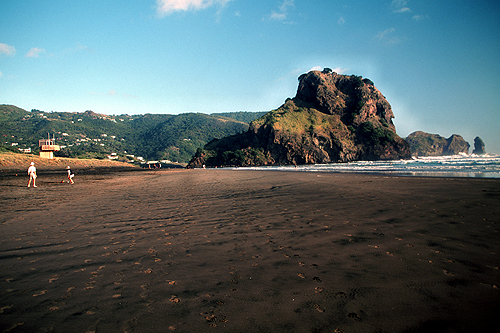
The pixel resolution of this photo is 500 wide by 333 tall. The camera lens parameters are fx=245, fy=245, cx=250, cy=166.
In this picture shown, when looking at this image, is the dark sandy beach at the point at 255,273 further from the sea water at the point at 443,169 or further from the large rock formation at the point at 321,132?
the large rock formation at the point at 321,132

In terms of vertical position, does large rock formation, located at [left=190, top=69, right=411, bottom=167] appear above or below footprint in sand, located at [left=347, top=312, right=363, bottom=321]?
above

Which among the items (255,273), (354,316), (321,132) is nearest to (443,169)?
(255,273)

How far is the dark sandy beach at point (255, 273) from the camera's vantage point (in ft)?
10.0

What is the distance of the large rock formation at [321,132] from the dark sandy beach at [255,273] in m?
120

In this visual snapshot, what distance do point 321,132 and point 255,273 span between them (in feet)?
445

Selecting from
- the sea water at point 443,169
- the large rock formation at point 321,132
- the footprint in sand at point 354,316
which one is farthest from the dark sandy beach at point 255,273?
the large rock formation at point 321,132

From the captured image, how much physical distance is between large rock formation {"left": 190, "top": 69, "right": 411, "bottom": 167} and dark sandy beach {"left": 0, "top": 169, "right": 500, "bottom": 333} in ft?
394

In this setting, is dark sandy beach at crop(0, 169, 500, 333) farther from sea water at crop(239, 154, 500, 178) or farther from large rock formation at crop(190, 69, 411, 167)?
large rock formation at crop(190, 69, 411, 167)

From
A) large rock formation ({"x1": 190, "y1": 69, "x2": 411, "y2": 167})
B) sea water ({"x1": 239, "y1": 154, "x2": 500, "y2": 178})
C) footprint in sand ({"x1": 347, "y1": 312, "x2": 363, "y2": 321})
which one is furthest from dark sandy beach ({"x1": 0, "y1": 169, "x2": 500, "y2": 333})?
large rock formation ({"x1": 190, "y1": 69, "x2": 411, "y2": 167})

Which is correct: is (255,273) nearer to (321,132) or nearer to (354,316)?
(354,316)

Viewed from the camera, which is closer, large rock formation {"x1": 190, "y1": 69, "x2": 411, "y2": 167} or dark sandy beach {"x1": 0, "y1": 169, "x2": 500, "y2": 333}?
dark sandy beach {"x1": 0, "y1": 169, "x2": 500, "y2": 333}

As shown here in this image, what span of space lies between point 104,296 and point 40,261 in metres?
2.63

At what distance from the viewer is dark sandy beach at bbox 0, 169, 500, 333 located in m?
3.06

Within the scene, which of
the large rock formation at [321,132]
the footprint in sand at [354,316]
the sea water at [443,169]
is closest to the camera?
the footprint in sand at [354,316]
